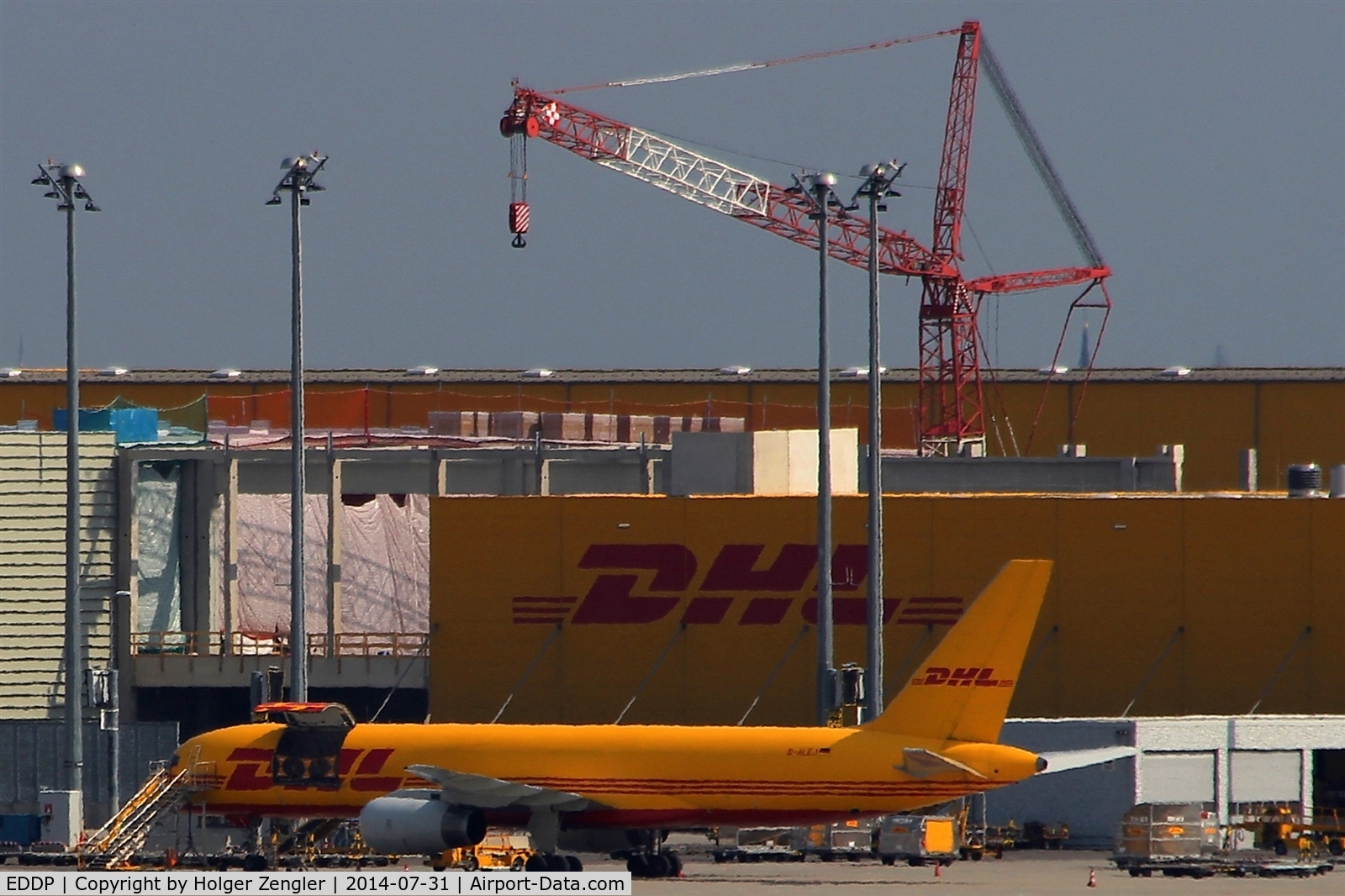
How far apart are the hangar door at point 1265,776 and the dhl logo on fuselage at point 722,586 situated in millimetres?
11518

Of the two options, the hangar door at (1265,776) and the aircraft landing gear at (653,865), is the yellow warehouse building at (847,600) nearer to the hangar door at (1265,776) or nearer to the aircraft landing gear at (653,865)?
the hangar door at (1265,776)

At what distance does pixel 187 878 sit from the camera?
45.1 m

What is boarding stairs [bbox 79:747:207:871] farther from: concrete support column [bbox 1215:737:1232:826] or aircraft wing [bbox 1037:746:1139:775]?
concrete support column [bbox 1215:737:1232:826]

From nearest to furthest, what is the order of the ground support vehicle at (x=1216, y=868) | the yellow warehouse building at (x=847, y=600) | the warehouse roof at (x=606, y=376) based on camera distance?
1. the ground support vehicle at (x=1216, y=868)
2. the yellow warehouse building at (x=847, y=600)
3. the warehouse roof at (x=606, y=376)

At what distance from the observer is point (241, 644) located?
7344 cm

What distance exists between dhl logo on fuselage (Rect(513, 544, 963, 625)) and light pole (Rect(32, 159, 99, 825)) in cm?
1743

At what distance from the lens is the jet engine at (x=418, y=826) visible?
158ft

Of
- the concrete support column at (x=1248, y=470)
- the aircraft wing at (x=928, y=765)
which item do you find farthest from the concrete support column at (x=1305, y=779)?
the concrete support column at (x=1248, y=470)

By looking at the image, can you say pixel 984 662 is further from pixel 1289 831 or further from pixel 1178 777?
pixel 1289 831

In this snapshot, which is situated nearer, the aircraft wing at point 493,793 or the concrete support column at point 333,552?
the aircraft wing at point 493,793

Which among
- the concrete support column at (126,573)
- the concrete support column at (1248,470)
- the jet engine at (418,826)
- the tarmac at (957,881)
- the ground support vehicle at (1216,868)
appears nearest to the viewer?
the tarmac at (957,881)

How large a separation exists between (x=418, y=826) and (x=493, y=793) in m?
1.68

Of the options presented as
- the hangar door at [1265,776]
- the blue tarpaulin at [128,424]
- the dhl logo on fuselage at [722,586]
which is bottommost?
the hangar door at [1265,776]

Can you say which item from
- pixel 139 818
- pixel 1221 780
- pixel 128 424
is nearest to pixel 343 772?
pixel 139 818
